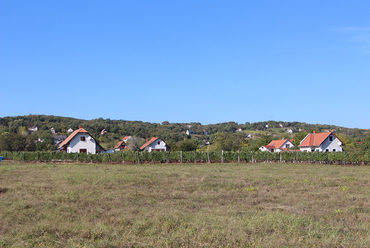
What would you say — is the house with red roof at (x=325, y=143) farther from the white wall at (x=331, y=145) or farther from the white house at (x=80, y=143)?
the white house at (x=80, y=143)

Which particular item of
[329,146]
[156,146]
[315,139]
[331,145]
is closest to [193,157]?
[315,139]

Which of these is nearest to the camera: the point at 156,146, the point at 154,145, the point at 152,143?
the point at 152,143

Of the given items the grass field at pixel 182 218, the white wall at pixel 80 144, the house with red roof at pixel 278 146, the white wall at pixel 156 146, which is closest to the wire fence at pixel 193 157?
the white wall at pixel 80 144

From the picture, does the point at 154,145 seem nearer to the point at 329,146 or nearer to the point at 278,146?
the point at 278,146

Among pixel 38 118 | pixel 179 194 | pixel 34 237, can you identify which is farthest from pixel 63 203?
pixel 38 118

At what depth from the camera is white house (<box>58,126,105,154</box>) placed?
54719 mm

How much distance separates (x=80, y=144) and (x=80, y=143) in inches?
7.3

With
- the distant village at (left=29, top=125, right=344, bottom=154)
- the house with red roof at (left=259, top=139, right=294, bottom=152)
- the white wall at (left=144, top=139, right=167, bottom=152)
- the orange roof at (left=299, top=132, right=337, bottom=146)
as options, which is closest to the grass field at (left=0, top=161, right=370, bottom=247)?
the distant village at (left=29, top=125, right=344, bottom=154)

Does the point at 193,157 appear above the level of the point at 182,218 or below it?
above

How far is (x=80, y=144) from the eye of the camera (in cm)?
5525

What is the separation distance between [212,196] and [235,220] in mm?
4676

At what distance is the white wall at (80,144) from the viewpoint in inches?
2154

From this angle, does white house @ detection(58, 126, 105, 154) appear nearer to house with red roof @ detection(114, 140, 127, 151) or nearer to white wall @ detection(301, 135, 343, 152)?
house with red roof @ detection(114, 140, 127, 151)

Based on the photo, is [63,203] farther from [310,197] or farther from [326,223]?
[310,197]
